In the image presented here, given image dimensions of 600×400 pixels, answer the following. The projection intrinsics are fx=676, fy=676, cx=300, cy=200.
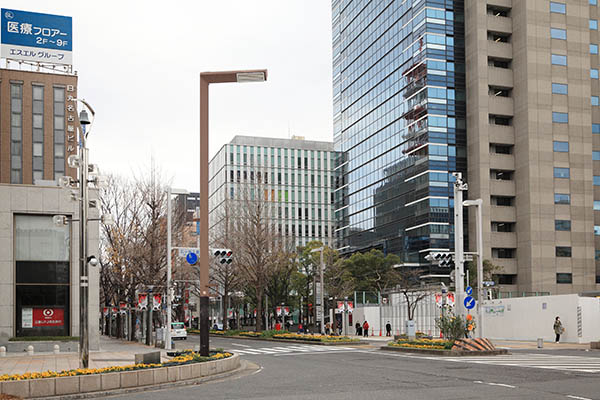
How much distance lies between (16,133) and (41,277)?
148 feet

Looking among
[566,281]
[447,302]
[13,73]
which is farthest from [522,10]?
[13,73]

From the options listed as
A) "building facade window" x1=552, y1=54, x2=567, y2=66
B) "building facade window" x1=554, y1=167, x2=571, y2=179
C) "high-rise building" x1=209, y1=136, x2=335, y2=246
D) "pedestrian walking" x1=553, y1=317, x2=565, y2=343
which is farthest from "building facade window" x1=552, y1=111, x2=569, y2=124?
"high-rise building" x1=209, y1=136, x2=335, y2=246

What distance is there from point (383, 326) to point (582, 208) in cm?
3274

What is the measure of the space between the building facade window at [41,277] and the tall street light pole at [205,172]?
17.1 meters

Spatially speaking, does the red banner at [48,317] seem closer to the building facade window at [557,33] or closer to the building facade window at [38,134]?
the building facade window at [38,134]

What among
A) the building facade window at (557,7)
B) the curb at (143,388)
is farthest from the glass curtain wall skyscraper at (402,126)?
the curb at (143,388)

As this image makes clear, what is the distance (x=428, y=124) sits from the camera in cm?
8106

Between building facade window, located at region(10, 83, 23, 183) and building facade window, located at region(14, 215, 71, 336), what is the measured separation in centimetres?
4199

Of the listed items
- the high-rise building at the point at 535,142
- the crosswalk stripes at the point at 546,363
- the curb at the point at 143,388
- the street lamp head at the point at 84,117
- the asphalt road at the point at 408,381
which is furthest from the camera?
the high-rise building at the point at 535,142

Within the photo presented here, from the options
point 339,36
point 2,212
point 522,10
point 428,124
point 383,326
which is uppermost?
point 339,36

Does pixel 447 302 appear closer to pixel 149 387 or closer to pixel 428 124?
pixel 149 387

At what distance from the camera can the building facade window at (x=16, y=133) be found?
242 feet

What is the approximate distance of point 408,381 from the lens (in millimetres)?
17922

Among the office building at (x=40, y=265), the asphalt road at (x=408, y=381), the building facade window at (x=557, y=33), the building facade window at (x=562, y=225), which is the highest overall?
the building facade window at (x=557, y=33)
